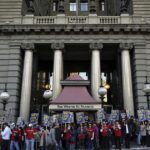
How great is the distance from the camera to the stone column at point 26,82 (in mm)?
29922

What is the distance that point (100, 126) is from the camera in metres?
21.0

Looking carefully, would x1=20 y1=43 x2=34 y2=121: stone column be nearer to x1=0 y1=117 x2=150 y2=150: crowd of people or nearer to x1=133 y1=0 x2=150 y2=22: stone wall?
x1=0 y1=117 x2=150 y2=150: crowd of people

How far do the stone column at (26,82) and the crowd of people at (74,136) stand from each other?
336 inches

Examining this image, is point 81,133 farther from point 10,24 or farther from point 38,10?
point 38,10

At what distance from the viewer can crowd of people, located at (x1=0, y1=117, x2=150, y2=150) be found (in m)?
19.1

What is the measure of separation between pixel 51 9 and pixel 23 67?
20.6m

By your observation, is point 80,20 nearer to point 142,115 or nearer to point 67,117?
point 142,115

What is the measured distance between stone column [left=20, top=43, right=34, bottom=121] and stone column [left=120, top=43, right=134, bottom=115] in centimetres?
1015

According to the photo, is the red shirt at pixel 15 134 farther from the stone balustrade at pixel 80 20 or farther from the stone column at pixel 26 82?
the stone balustrade at pixel 80 20

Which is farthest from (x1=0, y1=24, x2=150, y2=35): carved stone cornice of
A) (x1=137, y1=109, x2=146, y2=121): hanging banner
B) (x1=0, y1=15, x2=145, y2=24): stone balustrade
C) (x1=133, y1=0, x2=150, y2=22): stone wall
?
(x1=137, y1=109, x2=146, y2=121): hanging banner

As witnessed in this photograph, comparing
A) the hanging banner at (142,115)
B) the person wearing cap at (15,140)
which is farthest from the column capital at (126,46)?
the person wearing cap at (15,140)

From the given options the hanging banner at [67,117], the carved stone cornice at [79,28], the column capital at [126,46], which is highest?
the carved stone cornice at [79,28]

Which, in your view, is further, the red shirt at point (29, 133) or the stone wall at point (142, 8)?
the stone wall at point (142, 8)

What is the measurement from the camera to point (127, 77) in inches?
1218
